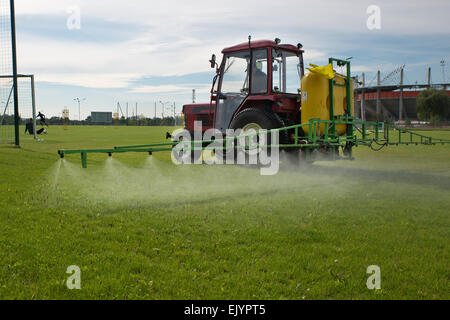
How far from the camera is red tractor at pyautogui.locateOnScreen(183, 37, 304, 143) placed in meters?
10.1

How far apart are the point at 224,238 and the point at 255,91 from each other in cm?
650

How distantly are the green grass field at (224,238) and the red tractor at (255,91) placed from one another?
222 cm

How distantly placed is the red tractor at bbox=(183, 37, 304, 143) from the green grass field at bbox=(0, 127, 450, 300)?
222 centimetres

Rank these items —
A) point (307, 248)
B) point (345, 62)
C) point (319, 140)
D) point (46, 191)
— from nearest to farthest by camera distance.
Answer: point (307, 248) → point (46, 191) → point (319, 140) → point (345, 62)

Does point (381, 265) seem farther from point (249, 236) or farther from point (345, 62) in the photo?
point (345, 62)

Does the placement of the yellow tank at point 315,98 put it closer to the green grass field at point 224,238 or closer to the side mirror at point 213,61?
the green grass field at point 224,238

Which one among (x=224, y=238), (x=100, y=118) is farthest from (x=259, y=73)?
(x=100, y=118)

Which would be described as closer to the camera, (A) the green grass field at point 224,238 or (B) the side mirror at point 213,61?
(A) the green grass field at point 224,238

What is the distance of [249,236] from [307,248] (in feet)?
2.29

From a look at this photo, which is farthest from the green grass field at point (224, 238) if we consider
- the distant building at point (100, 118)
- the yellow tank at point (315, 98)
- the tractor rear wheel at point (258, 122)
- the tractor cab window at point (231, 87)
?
the distant building at point (100, 118)

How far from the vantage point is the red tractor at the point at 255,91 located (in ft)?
33.2

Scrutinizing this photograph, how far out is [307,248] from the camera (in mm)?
4270

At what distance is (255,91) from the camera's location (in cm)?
1044
